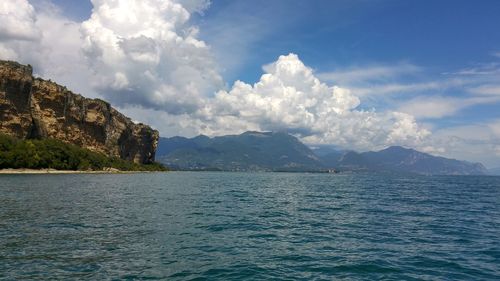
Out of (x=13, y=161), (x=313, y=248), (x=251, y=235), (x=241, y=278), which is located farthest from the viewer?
(x=13, y=161)

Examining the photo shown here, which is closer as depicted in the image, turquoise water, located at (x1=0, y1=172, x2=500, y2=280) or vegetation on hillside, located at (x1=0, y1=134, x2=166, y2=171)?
turquoise water, located at (x1=0, y1=172, x2=500, y2=280)

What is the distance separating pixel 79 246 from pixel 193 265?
10.5 meters

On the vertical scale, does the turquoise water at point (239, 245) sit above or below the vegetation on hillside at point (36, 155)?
below

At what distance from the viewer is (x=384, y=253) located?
29516mm

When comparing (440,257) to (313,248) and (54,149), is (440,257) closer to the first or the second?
(313,248)

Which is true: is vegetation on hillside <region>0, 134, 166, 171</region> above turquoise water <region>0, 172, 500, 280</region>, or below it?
above

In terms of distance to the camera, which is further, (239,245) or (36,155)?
(36,155)

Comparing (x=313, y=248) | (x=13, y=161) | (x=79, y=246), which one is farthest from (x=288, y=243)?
(x=13, y=161)

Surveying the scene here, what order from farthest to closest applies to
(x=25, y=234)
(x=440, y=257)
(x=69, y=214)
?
(x=69, y=214), (x=25, y=234), (x=440, y=257)

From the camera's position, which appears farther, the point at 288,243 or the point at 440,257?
the point at 288,243

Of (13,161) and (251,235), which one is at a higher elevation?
(13,161)

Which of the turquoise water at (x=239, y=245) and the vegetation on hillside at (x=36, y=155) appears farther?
the vegetation on hillside at (x=36, y=155)

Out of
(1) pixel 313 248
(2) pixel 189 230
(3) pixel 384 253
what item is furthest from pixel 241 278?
(2) pixel 189 230

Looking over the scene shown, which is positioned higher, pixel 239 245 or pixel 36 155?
pixel 36 155
